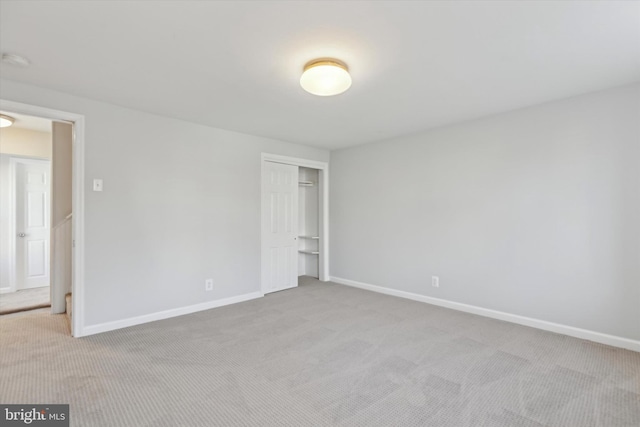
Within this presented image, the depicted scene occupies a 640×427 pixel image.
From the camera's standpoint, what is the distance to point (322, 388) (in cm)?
212

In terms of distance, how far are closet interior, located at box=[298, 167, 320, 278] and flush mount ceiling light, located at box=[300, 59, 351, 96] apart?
10.7ft

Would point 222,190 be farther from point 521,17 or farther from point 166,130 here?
point 521,17

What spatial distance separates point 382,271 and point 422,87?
112 inches

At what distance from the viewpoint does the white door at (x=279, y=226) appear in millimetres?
4688

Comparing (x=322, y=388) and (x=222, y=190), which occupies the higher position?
(x=222, y=190)

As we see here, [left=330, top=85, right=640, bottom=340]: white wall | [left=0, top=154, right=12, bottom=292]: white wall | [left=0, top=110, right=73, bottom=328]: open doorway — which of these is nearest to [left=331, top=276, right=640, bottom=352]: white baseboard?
[left=330, top=85, right=640, bottom=340]: white wall

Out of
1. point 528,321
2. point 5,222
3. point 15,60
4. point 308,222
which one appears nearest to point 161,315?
point 15,60

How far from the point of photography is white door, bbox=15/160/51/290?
15.7ft

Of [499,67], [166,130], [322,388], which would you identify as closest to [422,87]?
[499,67]

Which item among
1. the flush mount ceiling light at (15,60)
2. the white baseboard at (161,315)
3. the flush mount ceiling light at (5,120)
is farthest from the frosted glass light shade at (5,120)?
the white baseboard at (161,315)

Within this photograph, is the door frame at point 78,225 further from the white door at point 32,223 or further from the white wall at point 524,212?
the white wall at point 524,212

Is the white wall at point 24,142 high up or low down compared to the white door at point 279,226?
up

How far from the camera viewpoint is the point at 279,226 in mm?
4887

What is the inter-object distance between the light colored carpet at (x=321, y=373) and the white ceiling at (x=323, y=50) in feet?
7.88
